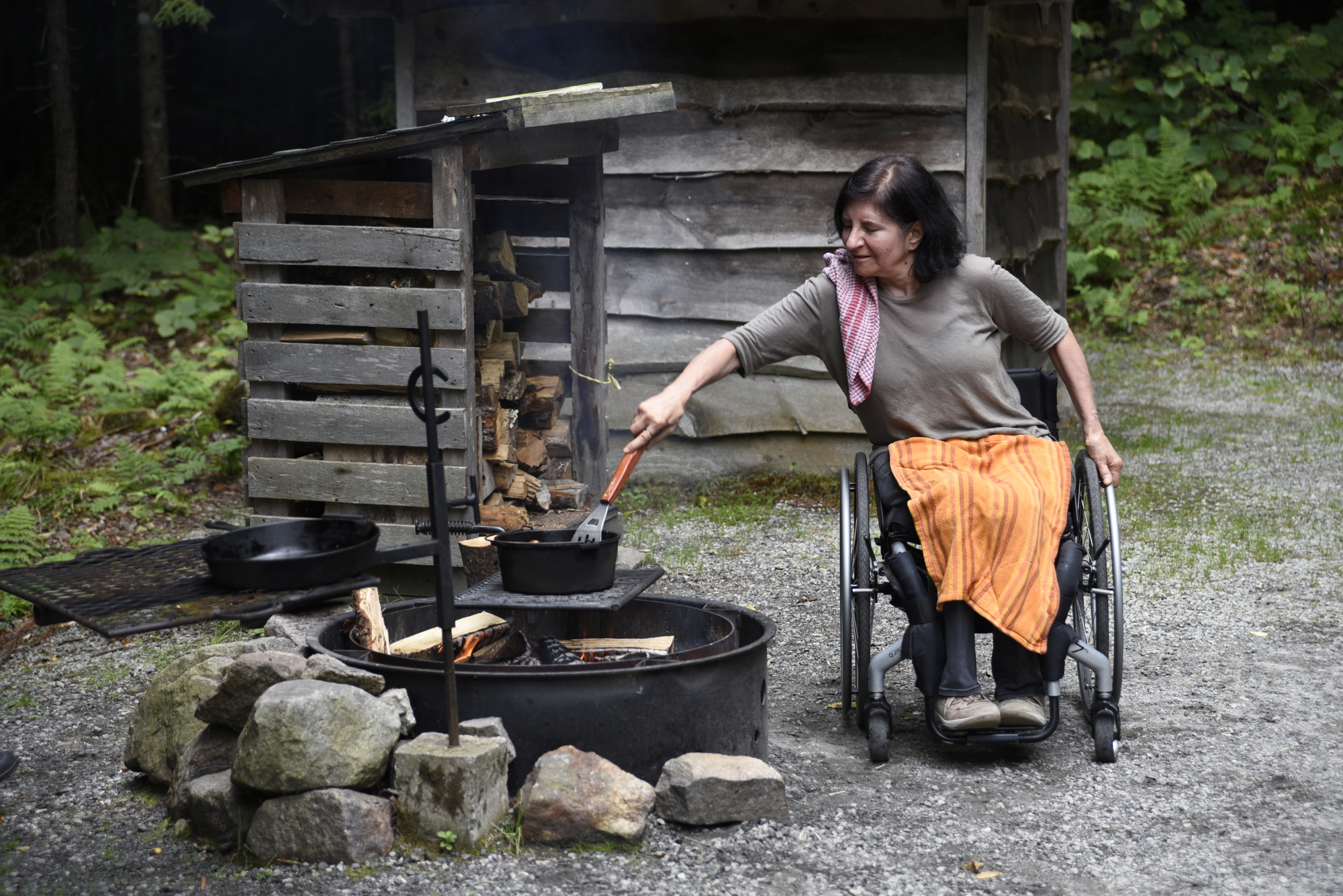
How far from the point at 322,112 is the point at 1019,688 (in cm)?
1398

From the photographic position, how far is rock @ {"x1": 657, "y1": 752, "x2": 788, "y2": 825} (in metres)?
2.93

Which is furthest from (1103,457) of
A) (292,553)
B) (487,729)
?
(292,553)

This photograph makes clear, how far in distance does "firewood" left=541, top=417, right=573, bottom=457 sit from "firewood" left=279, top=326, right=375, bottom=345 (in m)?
1.18

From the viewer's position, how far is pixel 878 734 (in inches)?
135

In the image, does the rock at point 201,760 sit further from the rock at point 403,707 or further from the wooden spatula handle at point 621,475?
the wooden spatula handle at point 621,475

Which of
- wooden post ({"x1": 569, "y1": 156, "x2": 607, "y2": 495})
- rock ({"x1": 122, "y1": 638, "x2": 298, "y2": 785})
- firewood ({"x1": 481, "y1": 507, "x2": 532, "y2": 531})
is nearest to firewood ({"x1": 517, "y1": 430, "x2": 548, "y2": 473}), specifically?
wooden post ({"x1": 569, "y1": 156, "x2": 607, "y2": 495})

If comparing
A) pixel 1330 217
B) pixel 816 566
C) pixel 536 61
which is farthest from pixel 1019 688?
pixel 1330 217

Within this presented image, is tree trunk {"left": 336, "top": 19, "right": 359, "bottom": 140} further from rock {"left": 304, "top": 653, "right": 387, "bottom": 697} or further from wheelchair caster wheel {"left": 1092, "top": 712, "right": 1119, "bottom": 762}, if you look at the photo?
wheelchair caster wheel {"left": 1092, "top": 712, "right": 1119, "bottom": 762}

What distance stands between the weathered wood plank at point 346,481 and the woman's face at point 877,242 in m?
1.81

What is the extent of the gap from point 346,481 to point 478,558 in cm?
66

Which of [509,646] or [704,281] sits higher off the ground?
[704,281]

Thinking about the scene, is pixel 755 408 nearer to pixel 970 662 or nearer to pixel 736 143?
pixel 736 143

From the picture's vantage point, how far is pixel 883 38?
21.5 feet

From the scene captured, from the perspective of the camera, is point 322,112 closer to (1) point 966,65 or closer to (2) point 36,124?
(2) point 36,124
